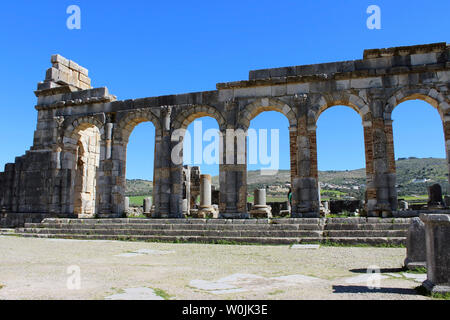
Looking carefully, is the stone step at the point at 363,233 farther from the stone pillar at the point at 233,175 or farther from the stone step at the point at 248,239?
the stone pillar at the point at 233,175

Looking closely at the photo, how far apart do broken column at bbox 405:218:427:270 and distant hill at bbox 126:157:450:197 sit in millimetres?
52457

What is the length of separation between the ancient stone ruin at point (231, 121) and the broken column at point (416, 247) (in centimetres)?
724

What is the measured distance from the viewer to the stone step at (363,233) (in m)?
10.3

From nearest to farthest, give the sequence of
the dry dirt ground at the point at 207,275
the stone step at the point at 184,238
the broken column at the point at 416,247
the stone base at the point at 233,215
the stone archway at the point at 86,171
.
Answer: the dry dirt ground at the point at 207,275 < the broken column at the point at 416,247 < the stone step at the point at 184,238 < the stone base at the point at 233,215 < the stone archway at the point at 86,171

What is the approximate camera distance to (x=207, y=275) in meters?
5.73

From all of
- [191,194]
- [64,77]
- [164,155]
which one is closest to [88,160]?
[64,77]

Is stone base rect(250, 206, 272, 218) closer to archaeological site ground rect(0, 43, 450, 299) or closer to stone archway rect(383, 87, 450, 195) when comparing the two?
archaeological site ground rect(0, 43, 450, 299)

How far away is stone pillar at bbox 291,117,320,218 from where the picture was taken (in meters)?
13.4

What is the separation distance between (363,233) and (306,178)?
353 centimetres

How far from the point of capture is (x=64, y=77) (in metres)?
18.9

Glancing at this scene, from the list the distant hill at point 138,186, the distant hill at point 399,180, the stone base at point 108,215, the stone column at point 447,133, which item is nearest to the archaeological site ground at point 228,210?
the stone base at point 108,215

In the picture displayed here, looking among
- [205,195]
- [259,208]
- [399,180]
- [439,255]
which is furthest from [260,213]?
[399,180]

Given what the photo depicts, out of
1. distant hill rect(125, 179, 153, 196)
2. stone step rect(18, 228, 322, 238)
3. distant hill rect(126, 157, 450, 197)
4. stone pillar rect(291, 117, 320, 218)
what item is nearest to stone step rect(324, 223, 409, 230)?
stone step rect(18, 228, 322, 238)

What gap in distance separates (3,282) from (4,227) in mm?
14473
